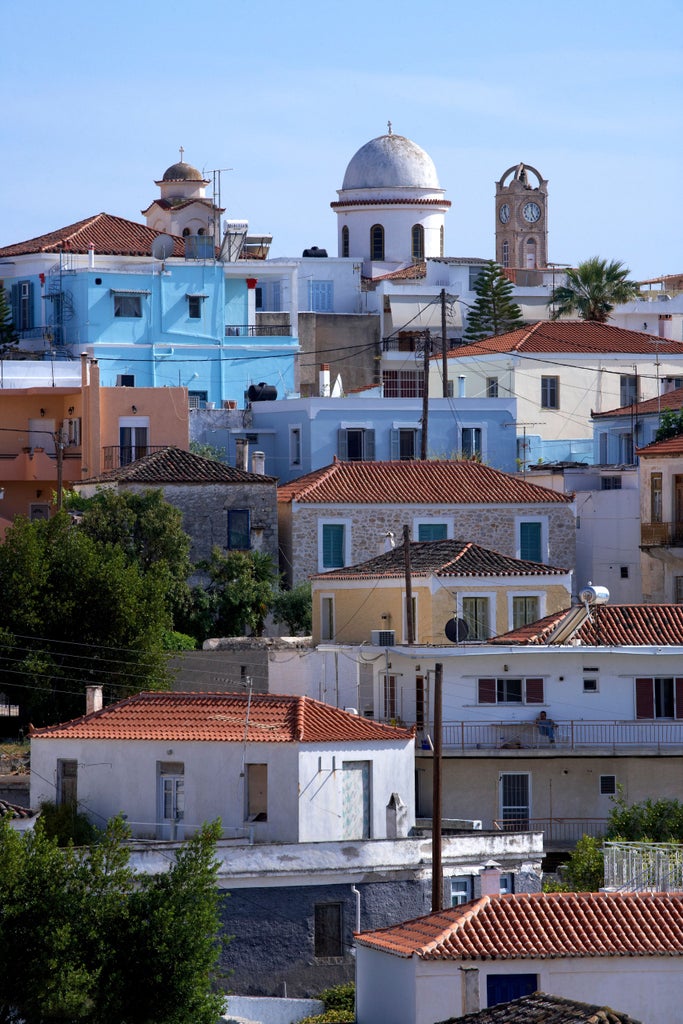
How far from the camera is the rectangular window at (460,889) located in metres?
42.2

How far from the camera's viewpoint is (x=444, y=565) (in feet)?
177

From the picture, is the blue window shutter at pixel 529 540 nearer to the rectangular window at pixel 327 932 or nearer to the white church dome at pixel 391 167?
the rectangular window at pixel 327 932

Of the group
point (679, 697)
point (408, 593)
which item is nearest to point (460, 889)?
point (408, 593)

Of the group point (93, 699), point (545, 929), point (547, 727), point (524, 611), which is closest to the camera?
point (545, 929)

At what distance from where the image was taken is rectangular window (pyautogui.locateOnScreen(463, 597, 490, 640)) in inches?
2126

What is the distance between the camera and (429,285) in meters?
89.9

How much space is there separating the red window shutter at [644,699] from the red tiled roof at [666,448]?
14523 mm

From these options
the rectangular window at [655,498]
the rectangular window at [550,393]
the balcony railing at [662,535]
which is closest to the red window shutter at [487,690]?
the balcony railing at [662,535]

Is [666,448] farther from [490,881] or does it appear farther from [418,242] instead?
[418,242]

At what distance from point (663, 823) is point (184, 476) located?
2053cm

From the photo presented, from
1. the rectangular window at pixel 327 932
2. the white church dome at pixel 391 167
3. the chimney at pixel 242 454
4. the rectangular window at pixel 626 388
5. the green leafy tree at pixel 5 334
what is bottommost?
the rectangular window at pixel 327 932

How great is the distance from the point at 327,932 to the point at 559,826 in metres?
9.84

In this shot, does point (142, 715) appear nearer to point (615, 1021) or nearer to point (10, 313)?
point (615, 1021)

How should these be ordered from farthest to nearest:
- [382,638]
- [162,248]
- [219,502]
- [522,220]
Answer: [522,220] → [162,248] → [219,502] → [382,638]
